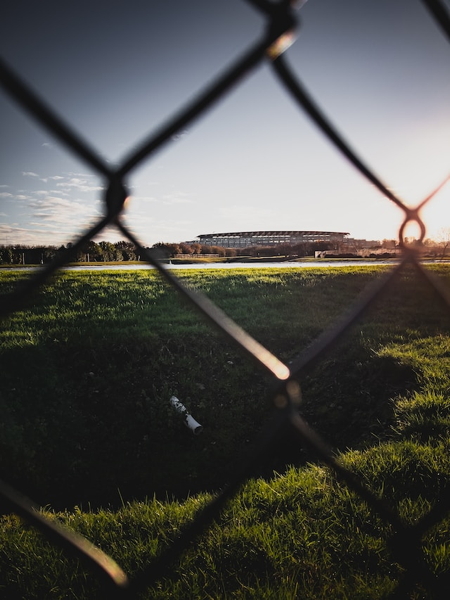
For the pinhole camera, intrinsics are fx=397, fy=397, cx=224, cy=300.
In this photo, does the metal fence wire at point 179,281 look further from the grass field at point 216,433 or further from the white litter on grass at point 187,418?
the white litter on grass at point 187,418

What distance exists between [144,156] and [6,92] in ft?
0.54

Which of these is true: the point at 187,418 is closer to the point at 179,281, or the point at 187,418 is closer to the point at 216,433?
the point at 216,433

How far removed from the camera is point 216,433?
4.46m

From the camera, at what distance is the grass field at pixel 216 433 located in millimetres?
1506

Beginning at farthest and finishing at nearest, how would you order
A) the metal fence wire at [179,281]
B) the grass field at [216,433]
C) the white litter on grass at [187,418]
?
the white litter on grass at [187,418] < the grass field at [216,433] < the metal fence wire at [179,281]

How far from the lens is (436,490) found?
6.28ft

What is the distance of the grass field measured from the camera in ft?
4.94

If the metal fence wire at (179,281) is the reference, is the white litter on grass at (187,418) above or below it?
below

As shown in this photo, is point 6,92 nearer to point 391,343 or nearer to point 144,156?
point 144,156

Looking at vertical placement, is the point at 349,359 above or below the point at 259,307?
below

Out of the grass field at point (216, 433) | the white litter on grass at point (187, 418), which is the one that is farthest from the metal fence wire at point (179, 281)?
the white litter on grass at point (187, 418)

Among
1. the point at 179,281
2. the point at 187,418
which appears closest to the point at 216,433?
the point at 187,418

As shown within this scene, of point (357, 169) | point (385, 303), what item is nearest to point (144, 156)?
point (357, 169)

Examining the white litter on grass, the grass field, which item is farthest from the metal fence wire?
the white litter on grass
